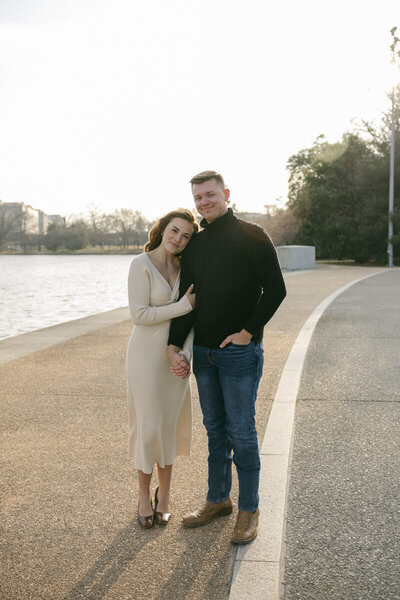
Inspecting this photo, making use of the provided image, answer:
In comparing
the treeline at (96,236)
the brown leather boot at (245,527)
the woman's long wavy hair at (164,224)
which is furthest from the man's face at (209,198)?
the treeline at (96,236)

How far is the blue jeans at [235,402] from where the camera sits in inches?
122

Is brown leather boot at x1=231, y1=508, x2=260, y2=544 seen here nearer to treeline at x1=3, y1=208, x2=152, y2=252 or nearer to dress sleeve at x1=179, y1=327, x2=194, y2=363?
dress sleeve at x1=179, y1=327, x2=194, y2=363

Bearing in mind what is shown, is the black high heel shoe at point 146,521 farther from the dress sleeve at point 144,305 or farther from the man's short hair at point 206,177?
the man's short hair at point 206,177

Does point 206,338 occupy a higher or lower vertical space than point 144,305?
lower

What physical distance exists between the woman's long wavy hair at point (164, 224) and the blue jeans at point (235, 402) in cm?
62

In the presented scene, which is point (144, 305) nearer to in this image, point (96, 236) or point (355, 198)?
point (355, 198)

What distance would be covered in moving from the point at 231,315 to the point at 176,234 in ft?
1.71

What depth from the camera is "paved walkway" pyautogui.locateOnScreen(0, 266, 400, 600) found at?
8.61ft

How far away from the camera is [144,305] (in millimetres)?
3182

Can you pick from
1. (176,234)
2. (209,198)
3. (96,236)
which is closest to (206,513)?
(176,234)

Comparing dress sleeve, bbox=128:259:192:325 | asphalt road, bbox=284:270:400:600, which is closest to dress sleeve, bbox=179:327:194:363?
dress sleeve, bbox=128:259:192:325

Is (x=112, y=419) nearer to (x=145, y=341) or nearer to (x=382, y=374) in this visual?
(x=145, y=341)

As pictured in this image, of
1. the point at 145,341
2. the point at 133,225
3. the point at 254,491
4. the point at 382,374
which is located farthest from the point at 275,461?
the point at 133,225

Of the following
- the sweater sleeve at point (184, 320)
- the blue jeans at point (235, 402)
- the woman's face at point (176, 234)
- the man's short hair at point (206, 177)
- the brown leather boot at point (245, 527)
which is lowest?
the brown leather boot at point (245, 527)
